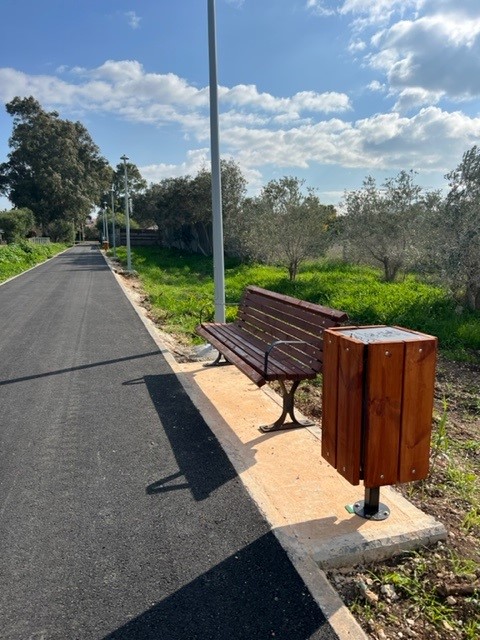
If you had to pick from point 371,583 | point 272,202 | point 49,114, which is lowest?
point 371,583

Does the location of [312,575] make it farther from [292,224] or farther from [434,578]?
[292,224]

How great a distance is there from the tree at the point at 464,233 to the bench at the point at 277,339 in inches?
179

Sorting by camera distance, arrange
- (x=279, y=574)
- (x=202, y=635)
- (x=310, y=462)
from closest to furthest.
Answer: (x=202, y=635) < (x=279, y=574) < (x=310, y=462)

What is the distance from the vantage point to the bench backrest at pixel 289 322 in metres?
4.25

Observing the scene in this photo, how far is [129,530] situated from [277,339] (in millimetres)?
Answer: 2763

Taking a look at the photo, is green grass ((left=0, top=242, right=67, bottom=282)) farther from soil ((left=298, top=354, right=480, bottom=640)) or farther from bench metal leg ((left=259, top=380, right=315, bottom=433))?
soil ((left=298, top=354, right=480, bottom=640))

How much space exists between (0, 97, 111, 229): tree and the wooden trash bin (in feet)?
193

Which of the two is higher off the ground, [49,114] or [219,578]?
[49,114]

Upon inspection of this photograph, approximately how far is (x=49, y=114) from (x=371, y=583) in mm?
65451

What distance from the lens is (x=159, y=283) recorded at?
17.8 m

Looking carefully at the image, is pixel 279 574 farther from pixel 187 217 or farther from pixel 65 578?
pixel 187 217

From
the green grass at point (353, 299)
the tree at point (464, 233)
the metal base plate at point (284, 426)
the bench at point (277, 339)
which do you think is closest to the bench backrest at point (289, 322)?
the bench at point (277, 339)

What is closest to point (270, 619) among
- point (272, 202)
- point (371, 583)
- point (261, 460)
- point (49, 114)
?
point (371, 583)

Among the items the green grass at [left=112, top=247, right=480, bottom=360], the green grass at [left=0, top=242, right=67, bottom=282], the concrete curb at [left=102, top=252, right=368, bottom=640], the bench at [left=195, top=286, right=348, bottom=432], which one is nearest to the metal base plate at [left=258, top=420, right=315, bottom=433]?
the bench at [left=195, top=286, right=348, bottom=432]
